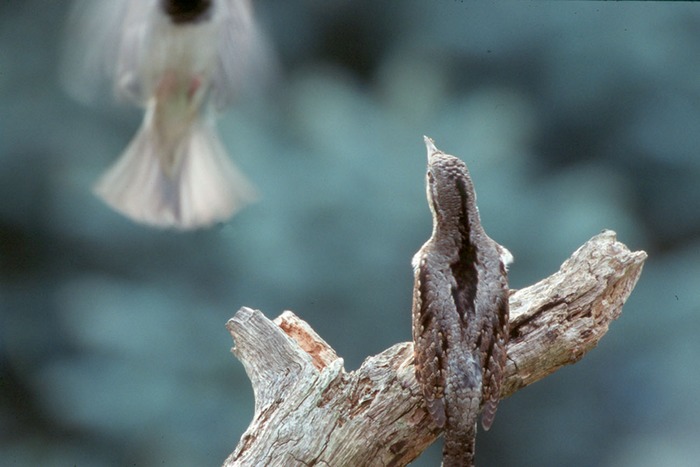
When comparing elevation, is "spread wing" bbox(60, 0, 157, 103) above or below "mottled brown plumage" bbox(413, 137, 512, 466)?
above

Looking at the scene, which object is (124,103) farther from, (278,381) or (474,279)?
(474,279)

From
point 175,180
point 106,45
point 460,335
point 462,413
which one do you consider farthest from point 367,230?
point 462,413

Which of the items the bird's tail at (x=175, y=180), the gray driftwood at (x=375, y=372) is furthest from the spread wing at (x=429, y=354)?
the bird's tail at (x=175, y=180)

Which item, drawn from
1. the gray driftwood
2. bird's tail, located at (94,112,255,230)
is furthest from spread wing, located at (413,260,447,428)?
bird's tail, located at (94,112,255,230)

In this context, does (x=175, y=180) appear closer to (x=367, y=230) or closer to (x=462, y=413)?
(x=367, y=230)

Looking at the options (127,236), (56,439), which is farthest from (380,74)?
(56,439)

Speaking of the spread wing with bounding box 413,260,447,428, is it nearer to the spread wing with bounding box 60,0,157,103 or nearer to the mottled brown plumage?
the mottled brown plumage

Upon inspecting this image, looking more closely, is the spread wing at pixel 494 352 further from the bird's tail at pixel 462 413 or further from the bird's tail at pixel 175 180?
the bird's tail at pixel 175 180
